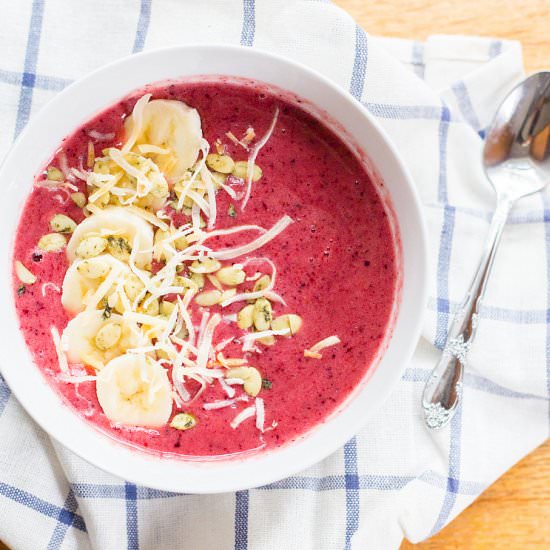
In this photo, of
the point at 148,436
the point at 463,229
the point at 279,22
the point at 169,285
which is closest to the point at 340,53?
the point at 279,22

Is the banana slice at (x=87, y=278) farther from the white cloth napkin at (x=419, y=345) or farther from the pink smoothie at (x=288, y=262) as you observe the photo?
the white cloth napkin at (x=419, y=345)

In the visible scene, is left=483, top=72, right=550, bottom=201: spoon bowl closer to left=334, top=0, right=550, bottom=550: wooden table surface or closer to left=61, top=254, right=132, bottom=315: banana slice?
left=334, top=0, right=550, bottom=550: wooden table surface

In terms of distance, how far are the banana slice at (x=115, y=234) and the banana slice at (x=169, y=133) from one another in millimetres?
177

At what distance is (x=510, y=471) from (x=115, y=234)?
159 cm

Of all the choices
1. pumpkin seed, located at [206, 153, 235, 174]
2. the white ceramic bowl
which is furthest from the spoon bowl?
pumpkin seed, located at [206, 153, 235, 174]

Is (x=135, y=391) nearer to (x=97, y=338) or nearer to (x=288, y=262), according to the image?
(x=97, y=338)

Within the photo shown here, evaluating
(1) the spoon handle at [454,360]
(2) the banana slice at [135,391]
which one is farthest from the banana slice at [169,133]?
(1) the spoon handle at [454,360]

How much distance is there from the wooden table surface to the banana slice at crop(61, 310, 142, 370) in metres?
1.23

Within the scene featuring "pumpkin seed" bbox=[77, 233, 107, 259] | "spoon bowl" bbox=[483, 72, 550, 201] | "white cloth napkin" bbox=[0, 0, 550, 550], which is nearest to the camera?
"pumpkin seed" bbox=[77, 233, 107, 259]

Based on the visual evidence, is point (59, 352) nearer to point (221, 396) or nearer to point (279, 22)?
point (221, 396)

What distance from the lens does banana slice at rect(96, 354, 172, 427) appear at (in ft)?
7.43

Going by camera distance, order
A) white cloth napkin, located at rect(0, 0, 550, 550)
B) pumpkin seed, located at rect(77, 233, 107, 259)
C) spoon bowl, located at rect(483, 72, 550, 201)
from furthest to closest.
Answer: spoon bowl, located at rect(483, 72, 550, 201), white cloth napkin, located at rect(0, 0, 550, 550), pumpkin seed, located at rect(77, 233, 107, 259)

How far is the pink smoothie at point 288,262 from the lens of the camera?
2305 mm

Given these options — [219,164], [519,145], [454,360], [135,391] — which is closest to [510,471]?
[454,360]
